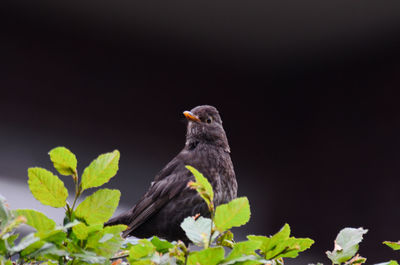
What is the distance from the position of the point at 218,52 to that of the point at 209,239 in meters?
3.63

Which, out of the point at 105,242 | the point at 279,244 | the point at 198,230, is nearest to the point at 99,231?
the point at 105,242

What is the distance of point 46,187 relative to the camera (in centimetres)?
58

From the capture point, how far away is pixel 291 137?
14.6 feet

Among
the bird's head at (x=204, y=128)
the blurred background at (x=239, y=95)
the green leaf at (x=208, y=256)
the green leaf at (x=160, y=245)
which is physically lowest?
the green leaf at (x=208, y=256)

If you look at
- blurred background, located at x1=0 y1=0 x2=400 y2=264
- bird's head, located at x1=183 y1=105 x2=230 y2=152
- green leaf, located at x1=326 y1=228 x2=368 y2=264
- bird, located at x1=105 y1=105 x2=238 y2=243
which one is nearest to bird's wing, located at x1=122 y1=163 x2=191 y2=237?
bird, located at x1=105 y1=105 x2=238 y2=243

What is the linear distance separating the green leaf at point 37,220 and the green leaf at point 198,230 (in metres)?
0.15

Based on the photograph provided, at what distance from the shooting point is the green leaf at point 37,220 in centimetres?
55

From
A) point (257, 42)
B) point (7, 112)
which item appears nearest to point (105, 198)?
point (7, 112)

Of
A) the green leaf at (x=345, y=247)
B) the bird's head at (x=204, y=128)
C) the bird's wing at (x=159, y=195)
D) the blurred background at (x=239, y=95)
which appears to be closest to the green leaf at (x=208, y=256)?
the green leaf at (x=345, y=247)

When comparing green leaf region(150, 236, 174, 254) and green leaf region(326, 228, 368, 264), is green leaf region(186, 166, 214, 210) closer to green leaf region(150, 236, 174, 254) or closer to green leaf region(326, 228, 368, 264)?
green leaf region(150, 236, 174, 254)

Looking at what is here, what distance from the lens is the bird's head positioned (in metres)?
2.42

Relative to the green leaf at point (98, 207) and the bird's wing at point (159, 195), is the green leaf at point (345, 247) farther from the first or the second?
the bird's wing at point (159, 195)

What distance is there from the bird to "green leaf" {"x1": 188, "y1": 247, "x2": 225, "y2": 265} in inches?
61.4

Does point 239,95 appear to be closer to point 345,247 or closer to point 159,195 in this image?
point 159,195
